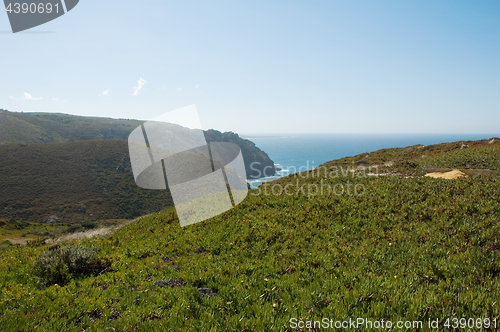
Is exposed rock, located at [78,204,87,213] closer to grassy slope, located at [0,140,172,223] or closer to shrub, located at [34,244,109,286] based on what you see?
grassy slope, located at [0,140,172,223]

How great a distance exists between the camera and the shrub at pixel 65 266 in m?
8.27

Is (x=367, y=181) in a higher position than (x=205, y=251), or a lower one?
higher

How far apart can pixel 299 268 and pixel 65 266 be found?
7.77 m

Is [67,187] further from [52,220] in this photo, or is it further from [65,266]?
[65,266]

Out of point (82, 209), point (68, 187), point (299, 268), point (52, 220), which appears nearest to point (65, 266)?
point (299, 268)

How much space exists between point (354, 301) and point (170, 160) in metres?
129

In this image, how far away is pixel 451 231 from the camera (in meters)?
9.59

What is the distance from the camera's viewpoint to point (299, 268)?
844cm

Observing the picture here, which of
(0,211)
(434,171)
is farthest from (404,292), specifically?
(0,211)

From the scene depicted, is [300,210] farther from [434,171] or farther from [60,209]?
[60,209]

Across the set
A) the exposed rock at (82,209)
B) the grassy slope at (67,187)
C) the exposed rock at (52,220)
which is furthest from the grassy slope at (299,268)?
the exposed rock at (82,209)

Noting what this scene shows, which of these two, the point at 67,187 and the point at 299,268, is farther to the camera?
the point at 67,187

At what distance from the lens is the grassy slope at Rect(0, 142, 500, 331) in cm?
548

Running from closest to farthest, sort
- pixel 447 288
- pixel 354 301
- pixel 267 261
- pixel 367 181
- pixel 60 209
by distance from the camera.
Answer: pixel 354 301 → pixel 447 288 → pixel 267 261 → pixel 367 181 → pixel 60 209
